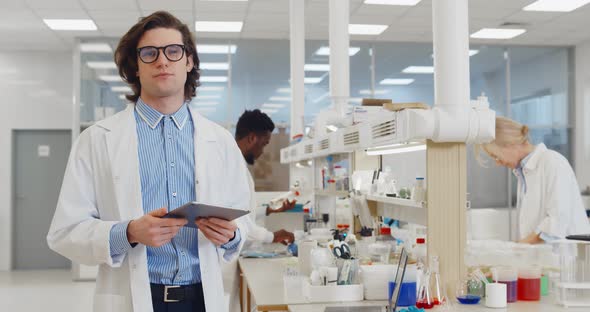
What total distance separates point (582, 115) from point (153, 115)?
8.24 m

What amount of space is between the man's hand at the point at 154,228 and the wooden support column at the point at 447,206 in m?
1.19

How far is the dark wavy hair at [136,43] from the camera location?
1.92 metres

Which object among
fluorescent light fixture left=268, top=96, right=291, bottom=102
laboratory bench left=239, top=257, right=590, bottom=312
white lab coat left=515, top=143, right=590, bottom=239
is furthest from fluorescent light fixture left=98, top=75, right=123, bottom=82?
white lab coat left=515, top=143, right=590, bottom=239

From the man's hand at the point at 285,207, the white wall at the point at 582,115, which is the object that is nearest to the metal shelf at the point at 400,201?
the man's hand at the point at 285,207

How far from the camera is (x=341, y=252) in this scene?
290cm

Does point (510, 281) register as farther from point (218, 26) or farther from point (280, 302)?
point (218, 26)

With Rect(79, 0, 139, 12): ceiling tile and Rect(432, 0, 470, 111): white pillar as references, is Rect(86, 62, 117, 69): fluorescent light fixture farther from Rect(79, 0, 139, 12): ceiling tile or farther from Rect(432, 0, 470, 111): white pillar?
Rect(432, 0, 470, 111): white pillar

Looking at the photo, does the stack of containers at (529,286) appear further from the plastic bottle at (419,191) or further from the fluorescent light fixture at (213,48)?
the fluorescent light fixture at (213,48)

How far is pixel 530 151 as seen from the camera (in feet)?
12.7

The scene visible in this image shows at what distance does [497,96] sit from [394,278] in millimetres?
6877

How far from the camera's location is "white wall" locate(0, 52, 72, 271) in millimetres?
9312

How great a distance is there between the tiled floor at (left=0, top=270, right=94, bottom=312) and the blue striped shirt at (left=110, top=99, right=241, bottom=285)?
487cm

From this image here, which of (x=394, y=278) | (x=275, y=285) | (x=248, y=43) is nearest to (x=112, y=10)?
(x=248, y=43)

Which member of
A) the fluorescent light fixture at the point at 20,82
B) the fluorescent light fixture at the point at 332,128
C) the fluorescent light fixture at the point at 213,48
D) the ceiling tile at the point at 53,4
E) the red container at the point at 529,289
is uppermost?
the ceiling tile at the point at 53,4
